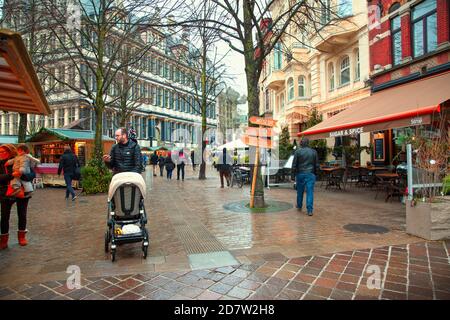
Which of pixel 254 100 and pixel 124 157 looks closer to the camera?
pixel 124 157

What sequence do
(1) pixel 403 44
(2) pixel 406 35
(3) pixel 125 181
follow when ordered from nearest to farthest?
(3) pixel 125 181
(2) pixel 406 35
(1) pixel 403 44

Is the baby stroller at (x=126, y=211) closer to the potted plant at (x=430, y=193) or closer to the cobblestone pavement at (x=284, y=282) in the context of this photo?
the cobblestone pavement at (x=284, y=282)

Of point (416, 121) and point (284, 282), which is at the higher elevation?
point (416, 121)

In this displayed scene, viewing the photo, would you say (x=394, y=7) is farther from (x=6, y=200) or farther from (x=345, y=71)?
(x=6, y=200)

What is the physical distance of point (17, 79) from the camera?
3801mm

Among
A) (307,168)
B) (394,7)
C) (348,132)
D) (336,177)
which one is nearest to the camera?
(307,168)

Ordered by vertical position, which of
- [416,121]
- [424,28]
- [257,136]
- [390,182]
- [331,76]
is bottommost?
[390,182]

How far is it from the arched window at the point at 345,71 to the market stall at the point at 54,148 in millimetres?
15035

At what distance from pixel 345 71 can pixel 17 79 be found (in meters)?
18.2

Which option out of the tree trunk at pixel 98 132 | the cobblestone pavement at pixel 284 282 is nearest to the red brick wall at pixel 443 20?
the cobblestone pavement at pixel 284 282

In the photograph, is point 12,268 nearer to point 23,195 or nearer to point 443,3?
point 23,195

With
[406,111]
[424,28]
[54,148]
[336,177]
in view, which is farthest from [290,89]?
[54,148]

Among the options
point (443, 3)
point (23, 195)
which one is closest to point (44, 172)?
point (23, 195)
